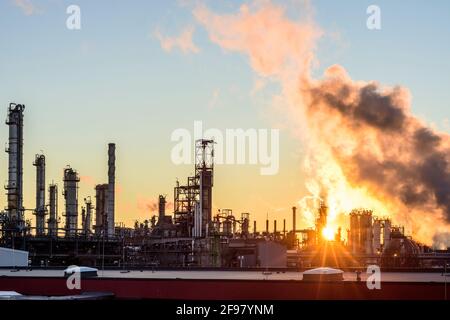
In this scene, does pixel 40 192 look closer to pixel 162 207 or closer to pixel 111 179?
pixel 111 179

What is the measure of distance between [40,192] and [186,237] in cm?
2173

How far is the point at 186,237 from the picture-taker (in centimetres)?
8450

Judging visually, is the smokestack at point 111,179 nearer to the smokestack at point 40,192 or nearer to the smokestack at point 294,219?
the smokestack at point 40,192

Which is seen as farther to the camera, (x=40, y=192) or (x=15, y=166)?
(x=40, y=192)

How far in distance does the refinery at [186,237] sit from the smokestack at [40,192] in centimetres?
11

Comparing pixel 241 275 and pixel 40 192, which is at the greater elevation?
pixel 40 192

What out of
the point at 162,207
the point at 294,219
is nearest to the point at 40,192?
the point at 162,207

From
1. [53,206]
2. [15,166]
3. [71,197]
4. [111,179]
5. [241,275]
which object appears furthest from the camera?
[53,206]

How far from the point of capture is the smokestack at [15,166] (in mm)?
83625

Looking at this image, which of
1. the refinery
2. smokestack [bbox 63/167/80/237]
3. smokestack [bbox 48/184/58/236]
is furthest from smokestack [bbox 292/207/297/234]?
smokestack [bbox 48/184/58/236]
